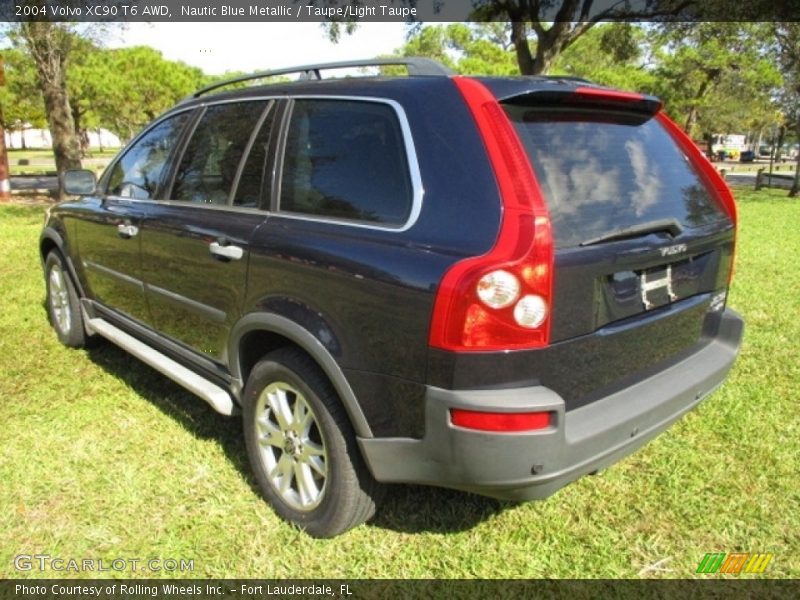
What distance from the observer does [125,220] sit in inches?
142

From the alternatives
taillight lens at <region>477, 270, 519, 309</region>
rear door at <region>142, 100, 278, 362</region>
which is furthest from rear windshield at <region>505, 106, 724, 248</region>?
rear door at <region>142, 100, 278, 362</region>

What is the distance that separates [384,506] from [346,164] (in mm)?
1513

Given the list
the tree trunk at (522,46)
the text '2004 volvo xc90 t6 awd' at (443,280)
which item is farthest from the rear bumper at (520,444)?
the tree trunk at (522,46)

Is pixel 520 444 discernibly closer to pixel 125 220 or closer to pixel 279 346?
pixel 279 346

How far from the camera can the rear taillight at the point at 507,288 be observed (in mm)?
1913

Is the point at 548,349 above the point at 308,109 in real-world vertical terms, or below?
below

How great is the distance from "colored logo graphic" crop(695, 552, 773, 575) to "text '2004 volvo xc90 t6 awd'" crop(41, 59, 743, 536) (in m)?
0.60

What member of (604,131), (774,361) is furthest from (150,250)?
(774,361)

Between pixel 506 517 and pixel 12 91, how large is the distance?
139 ft

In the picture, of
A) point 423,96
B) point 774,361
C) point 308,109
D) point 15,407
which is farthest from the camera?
point 774,361

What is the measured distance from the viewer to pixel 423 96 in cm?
225

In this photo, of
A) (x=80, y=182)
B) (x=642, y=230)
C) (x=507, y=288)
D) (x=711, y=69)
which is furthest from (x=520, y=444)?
(x=711, y=69)

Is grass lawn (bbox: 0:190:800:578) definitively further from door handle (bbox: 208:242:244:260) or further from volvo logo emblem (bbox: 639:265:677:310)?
door handle (bbox: 208:242:244:260)

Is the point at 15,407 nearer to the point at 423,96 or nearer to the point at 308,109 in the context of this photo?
the point at 308,109
